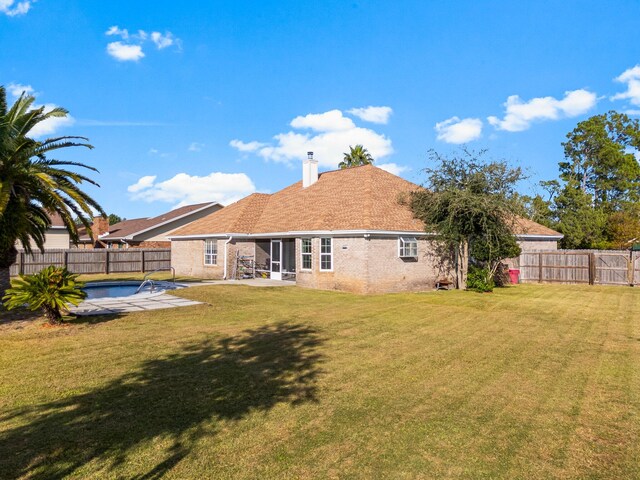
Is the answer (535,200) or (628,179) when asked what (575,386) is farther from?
(628,179)

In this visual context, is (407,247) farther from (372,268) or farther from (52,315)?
(52,315)

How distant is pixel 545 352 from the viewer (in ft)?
29.5

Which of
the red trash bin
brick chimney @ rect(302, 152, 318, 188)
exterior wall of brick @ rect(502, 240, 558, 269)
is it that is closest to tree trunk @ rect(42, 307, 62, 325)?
brick chimney @ rect(302, 152, 318, 188)

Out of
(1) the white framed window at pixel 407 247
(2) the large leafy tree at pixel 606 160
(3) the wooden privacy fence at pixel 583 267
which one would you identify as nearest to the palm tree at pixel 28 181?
(1) the white framed window at pixel 407 247

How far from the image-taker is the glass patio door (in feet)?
81.4

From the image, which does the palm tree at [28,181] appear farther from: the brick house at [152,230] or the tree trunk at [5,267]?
the brick house at [152,230]

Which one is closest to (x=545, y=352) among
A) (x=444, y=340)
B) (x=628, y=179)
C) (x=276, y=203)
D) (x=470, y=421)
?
(x=444, y=340)

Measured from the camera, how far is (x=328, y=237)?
20672 millimetres

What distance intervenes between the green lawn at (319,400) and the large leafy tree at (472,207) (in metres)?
8.69

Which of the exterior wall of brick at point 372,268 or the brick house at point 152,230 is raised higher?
the brick house at point 152,230

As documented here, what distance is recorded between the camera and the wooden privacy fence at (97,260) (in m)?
29.4

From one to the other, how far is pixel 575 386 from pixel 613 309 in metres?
10.6

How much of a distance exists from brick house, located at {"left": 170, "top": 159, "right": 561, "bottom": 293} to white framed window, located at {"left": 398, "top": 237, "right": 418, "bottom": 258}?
5 cm

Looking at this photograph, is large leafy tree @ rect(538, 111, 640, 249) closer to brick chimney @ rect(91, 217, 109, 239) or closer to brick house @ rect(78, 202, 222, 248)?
brick house @ rect(78, 202, 222, 248)
